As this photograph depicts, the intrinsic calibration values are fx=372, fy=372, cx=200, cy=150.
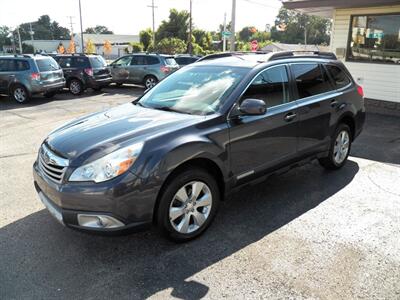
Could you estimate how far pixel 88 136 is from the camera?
3.49 meters

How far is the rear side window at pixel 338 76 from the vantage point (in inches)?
212

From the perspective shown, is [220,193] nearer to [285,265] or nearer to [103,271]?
[285,265]

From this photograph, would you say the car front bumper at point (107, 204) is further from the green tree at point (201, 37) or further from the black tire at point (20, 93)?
the green tree at point (201, 37)

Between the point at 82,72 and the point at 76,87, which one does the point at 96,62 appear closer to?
the point at 82,72

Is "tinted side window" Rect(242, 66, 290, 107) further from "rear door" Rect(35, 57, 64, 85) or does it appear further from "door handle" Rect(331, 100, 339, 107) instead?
"rear door" Rect(35, 57, 64, 85)

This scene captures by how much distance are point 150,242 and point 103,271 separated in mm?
588

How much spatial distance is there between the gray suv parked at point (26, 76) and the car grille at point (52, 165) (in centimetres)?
1070

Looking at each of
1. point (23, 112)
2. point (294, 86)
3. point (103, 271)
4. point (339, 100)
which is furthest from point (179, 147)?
point (23, 112)

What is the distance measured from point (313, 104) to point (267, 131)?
1027mm

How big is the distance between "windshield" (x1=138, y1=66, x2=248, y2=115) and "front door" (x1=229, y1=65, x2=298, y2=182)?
9.1 inches

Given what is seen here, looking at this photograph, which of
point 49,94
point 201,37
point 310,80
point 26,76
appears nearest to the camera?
point 310,80

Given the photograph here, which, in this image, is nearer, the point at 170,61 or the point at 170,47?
the point at 170,61

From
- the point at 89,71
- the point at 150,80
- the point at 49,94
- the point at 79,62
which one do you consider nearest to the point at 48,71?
the point at 49,94

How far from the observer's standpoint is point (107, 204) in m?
3.05
